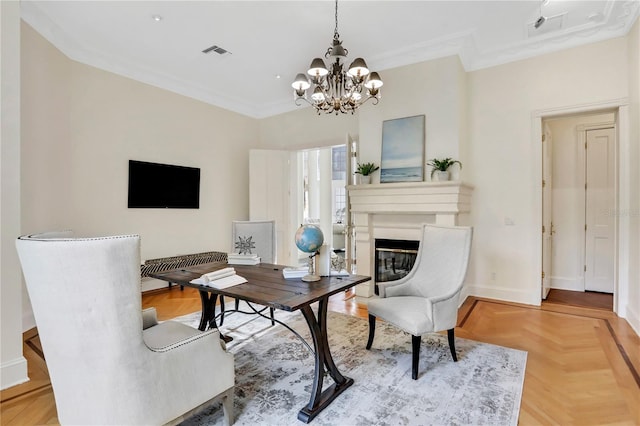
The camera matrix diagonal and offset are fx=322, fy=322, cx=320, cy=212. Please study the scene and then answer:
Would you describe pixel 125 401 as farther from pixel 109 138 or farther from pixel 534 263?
pixel 534 263

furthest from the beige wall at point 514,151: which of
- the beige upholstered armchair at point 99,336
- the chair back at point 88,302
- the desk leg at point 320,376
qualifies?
the chair back at point 88,302

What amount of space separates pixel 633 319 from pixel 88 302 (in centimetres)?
450

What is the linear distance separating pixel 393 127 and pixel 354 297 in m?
2.30

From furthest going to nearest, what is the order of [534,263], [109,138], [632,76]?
1. [109,138]
2. [534,263]
3. [632,76]

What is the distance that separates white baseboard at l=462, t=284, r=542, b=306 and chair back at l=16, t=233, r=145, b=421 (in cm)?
374

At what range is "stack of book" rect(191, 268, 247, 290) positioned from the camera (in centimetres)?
211

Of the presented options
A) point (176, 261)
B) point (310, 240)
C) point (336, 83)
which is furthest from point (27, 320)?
point (336, 83)

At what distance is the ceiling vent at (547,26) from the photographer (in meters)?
3.33

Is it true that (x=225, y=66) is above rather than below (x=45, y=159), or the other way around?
above

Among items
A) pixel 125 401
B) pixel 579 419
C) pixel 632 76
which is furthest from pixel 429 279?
pixel 632 76

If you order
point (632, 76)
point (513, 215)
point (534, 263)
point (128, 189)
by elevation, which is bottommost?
point (534, 263)

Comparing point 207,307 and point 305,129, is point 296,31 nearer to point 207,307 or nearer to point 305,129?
point 305,129

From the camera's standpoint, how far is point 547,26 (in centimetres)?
347

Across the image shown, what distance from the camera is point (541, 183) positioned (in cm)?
393
